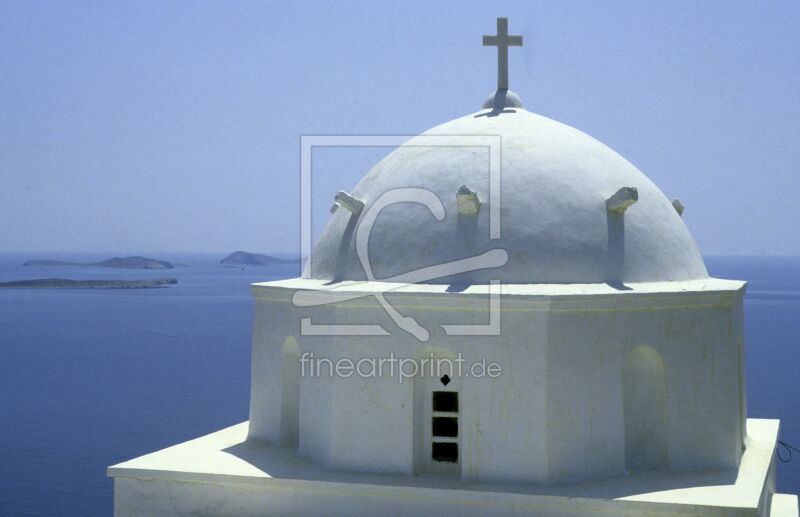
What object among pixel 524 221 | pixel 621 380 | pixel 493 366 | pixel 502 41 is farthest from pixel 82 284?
pixel 621 380

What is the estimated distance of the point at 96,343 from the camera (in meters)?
66.1

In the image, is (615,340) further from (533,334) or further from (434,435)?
(434,435)

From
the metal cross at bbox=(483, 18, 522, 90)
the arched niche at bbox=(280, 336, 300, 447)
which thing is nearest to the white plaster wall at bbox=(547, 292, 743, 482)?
the arched niche at bbox=(280, 336, 300, 447)

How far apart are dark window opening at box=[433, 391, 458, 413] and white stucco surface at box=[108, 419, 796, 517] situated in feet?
3.11

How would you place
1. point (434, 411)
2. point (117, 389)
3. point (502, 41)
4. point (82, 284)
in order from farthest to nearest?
point (82, 284), point (117, 389), point (502, 41), point (434, 411)

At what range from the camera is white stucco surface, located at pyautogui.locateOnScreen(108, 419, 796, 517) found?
970 cm

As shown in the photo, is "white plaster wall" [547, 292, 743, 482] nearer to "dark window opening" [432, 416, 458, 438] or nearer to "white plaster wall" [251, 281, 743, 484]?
"white plaster wall" [251, 281, 743, 484]

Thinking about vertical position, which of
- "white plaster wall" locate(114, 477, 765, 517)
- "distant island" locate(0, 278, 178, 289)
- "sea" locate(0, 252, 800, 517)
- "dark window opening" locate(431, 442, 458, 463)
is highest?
"dark window opening" locate(431, 442, 458, 463)

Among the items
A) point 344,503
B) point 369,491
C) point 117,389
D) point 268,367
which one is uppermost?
point 268,367

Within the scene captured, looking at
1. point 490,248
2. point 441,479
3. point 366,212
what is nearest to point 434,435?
point 441,479

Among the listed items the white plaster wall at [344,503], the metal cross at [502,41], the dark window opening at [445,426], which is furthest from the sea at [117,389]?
the metal cross at [502,41]

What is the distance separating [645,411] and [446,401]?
8.31ft

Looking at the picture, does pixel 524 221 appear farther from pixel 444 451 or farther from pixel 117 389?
pixel 117 389

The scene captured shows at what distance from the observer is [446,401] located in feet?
36.1
